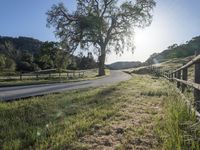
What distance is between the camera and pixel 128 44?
43625 mm

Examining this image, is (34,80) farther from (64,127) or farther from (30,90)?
(64,127)

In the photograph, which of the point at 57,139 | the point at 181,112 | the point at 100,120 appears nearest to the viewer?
the point at 57,139

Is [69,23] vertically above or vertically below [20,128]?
above

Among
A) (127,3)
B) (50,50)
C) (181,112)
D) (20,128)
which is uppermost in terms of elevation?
(127,3)

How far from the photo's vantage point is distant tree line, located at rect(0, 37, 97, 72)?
39062 millimetres

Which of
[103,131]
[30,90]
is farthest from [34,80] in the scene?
[103,131]

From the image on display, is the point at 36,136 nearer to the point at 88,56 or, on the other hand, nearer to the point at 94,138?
the point at 94,138

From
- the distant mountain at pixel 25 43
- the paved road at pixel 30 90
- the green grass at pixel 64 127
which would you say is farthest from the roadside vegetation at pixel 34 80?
the distant mountain at pixel 25 43

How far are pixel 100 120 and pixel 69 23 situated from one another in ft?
120

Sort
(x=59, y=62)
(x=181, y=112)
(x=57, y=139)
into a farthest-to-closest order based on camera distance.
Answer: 1. (x=59, y=62)
2. (x=181, y=112)
3. (x=57, y=139)

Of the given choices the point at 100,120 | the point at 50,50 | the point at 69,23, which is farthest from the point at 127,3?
the point at 100,120

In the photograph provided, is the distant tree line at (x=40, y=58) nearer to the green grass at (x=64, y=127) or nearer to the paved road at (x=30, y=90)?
the paved road at (x=30, y=90)

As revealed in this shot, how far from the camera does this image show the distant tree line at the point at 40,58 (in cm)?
3906

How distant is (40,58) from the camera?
40.8 m
